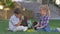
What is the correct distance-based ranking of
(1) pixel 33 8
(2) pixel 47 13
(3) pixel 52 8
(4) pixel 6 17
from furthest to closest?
(3) pixel 52 8 → (1) pixel 33 8 → (4) pixel 6 17 → (2) pixel 47 13

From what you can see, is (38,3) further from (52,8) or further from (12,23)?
(12,23)

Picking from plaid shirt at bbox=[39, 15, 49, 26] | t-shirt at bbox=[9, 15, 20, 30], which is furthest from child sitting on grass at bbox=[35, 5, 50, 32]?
t-shirt at bbox=[9, 15, 20, 30]

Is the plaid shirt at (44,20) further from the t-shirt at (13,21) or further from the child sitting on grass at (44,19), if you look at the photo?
the t-shirt at (13,21)

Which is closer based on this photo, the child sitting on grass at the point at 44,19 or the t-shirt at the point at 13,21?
the child sitting on grass at the point at 44,19

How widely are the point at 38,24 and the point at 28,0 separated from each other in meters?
15.0

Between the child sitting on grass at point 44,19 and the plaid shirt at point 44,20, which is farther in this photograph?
the plaid shirt at point 44,20

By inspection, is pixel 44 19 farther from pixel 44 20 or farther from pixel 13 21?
pixel 13 21

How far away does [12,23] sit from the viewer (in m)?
8.59

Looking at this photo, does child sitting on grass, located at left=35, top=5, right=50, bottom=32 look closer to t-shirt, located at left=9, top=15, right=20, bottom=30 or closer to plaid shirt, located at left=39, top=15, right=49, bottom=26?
plaid shirt, located at left=39, top=15, right=49, bottom=26

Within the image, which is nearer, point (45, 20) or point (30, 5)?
point (45, 20)

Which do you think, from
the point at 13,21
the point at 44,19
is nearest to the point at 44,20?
the point at 44,19

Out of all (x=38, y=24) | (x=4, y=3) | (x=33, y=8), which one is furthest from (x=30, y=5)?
(x=38, y=24)

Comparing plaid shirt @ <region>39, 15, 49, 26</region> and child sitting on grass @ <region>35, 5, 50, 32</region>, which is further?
plaid shirt @ <region>39, 15, 49, 26</region>

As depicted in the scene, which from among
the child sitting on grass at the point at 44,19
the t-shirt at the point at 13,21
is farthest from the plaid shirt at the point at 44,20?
the t-shirt at the point at 13,21
